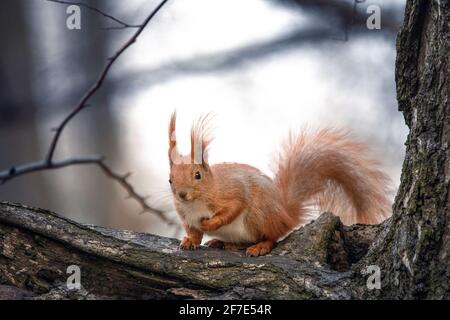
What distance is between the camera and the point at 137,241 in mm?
2895

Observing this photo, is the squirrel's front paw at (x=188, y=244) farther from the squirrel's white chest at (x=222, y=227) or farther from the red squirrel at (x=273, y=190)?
the squirrel's white chest at (x=222, y=227)

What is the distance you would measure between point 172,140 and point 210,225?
0.39 m

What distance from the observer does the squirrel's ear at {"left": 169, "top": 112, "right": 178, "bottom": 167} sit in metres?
3.21

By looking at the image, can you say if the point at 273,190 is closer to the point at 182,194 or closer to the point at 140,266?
the point at 182,194

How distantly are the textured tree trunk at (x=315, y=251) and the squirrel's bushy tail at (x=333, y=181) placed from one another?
1.81ft

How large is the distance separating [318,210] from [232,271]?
1.02 meters

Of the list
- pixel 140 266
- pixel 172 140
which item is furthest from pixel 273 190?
pixel 140 266

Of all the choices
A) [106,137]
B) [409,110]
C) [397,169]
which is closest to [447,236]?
[409,110]

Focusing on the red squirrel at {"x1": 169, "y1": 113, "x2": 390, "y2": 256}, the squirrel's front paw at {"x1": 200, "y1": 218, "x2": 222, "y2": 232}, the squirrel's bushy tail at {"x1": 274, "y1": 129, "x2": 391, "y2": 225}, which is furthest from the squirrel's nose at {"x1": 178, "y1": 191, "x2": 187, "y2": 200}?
the squirrel's bushy tail at {"x1": 274, "y1": 129, "x2": 391, "y2": 225}

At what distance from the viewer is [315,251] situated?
114 inches

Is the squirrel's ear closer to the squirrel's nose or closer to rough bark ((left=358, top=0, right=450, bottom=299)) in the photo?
the squirrel's nose

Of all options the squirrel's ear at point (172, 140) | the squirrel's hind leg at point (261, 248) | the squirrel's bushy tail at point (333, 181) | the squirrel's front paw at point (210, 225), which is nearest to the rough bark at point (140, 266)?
the squirrel's hind leg at point (261, 248)

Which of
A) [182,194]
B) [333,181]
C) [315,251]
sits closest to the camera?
[315,251]
